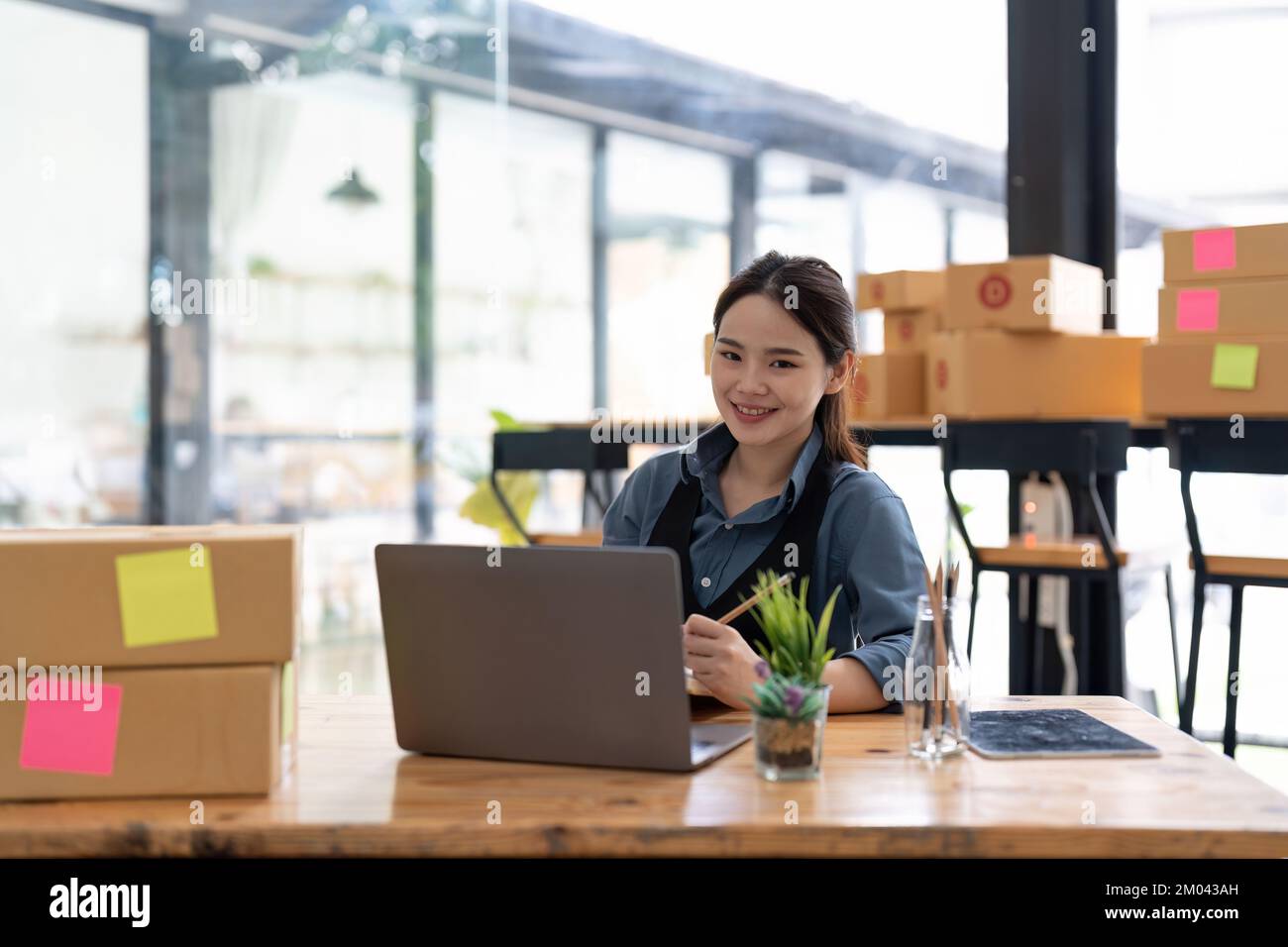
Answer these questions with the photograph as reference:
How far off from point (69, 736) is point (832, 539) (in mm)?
1048

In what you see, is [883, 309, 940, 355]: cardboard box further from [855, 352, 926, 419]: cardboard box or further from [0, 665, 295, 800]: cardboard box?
[0, 665, 295, 800]: cardboard box

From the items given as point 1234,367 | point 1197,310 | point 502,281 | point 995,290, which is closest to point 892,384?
point 995,290

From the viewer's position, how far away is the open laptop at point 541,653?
4.24ft

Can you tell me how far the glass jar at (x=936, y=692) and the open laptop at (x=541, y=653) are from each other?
20 centimetres

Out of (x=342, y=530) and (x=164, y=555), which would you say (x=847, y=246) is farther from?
(x=164, y=555)

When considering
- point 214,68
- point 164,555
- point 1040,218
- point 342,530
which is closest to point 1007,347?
point 1040,218

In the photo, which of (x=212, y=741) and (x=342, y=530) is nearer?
(x=212, y=741)

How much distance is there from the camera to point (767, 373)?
1947 mm

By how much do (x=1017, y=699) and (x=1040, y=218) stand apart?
116 inches

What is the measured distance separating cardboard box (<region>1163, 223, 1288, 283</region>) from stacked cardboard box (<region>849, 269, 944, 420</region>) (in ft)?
2.37

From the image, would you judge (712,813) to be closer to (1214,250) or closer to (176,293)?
(1214,250)
